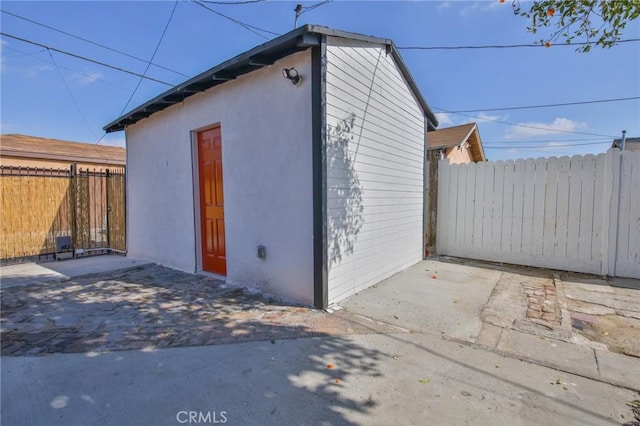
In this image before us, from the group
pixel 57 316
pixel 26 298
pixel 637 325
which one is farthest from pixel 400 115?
pixel 26 298

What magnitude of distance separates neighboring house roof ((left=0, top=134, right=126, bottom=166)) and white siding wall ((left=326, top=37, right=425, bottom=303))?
11.1m

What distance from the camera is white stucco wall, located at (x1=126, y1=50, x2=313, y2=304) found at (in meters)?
4.02

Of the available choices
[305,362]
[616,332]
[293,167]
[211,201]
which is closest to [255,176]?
[293,167]

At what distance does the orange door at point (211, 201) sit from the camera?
213 inches

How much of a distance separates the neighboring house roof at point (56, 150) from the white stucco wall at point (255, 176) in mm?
6690

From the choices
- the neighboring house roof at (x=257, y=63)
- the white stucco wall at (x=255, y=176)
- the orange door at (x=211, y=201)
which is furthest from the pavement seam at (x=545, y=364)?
the orange door at (x=211, y=201)

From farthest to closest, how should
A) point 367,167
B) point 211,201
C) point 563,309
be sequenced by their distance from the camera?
point 211,201
point 367,167
point 563,309

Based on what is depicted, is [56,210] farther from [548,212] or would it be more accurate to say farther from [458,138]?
[458,138]

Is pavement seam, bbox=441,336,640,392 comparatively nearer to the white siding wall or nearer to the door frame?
the white siding wall

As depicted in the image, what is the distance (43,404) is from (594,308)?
5770 mm

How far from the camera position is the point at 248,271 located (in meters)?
4.79

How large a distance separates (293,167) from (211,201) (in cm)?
228

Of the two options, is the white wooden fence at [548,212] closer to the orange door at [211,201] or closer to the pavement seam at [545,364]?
the pavement seam at [545,364]

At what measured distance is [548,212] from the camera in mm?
5832
